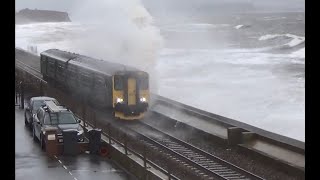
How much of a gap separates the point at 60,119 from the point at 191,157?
4.23 m

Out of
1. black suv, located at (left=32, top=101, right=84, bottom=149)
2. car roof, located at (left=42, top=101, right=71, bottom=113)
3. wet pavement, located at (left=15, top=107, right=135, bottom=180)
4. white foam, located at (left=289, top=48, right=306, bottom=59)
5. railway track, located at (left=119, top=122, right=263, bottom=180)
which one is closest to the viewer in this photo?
wet pavement, located at (left=15, top=107, right=135, bottom=180)

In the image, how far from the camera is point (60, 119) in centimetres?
1669

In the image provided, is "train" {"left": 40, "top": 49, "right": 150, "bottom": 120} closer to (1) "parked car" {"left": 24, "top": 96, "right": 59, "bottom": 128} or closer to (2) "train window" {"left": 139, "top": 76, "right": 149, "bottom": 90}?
(2) "train window" {"left": 139, "top": 76, "right": 149, "bottom": 90}

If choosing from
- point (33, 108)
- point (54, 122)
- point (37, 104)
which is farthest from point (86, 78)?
point (54, 122)

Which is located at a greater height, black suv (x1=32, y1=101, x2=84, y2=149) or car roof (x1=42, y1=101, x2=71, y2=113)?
car roof (x1=42, y1=101, x2=71, y2=113)

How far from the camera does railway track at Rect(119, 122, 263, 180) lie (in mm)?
13766

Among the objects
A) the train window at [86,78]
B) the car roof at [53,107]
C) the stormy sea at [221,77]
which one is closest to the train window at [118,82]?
the train window at [86,78]

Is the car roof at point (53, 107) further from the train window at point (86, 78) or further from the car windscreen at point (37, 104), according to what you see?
the train window at point (86, 78)

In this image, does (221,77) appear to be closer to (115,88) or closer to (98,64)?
(98,64)

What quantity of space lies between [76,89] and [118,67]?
14.2 feet

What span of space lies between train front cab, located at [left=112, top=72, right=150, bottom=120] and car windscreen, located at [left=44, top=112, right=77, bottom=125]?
5332 mm

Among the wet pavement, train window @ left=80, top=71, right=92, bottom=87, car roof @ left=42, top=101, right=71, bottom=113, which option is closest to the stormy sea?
train window @ left=80, top=71, right=92, bottom=87

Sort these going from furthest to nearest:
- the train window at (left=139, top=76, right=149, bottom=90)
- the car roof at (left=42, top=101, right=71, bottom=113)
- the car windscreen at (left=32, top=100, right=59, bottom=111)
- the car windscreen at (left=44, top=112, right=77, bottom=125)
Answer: the train window at (left=139, top=76, right=149, bottom=90) → the car windscreen at (left=32, top=100, right=59, bottom=111) → the car roof at (left=42, top=101, right=71, bottom=113) → the car windscreen at (left=44, top=112, right=77, bottom=125)
